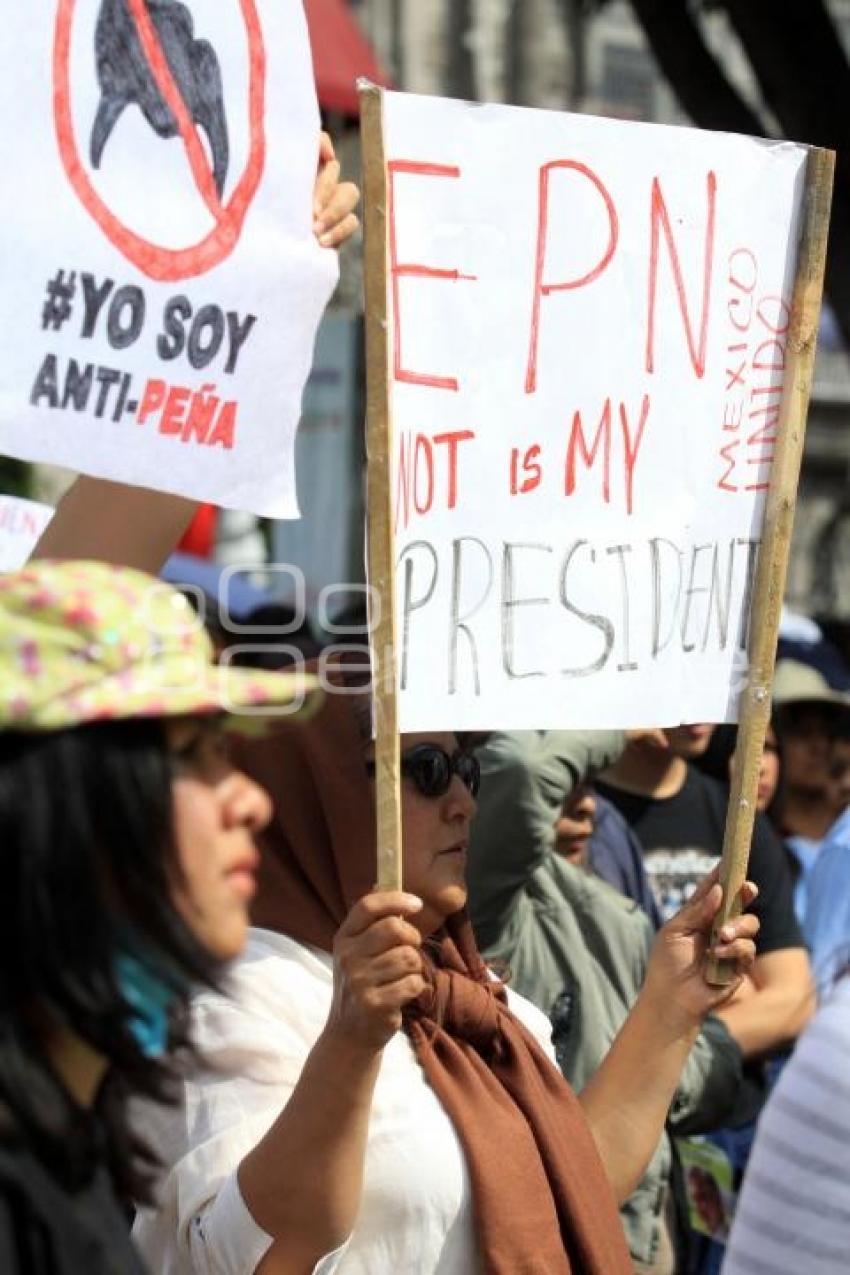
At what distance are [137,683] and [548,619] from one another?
1.13 meters

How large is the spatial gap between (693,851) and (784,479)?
6.43 ft

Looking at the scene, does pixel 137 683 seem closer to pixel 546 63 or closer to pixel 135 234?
pixel 135 234

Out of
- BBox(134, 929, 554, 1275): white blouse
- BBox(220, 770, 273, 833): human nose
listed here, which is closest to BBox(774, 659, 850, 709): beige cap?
BBox(134, 929, 554, 1275): white blouse

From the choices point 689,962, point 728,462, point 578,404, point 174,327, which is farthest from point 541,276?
point 689,962

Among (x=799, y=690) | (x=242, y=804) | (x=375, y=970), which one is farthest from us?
(x=799, y=690)

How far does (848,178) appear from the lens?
7629mm

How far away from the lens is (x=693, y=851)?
192 inches

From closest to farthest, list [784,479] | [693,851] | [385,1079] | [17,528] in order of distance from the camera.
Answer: [385,1079]
[784,479]
[17,528]
[693,851]

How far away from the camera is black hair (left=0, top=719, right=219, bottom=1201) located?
5.74 feet

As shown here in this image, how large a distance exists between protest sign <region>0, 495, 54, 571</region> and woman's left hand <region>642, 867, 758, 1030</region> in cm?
130

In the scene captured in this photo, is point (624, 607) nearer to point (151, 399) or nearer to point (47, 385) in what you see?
point (151, 399)

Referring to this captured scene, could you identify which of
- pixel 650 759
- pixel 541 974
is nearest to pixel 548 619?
pixel 541 974

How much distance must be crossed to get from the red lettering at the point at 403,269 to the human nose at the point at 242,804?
0.89 meters

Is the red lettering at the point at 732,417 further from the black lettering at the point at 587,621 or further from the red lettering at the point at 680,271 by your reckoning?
the black lettering at the point at 587,621
